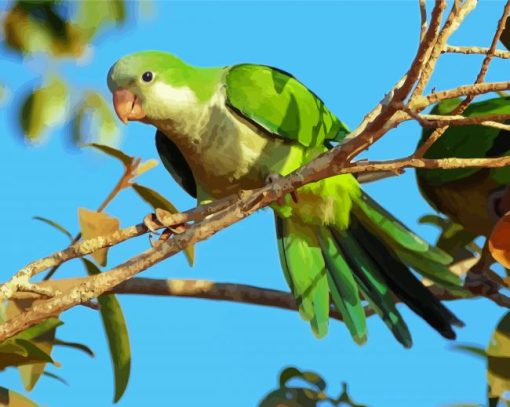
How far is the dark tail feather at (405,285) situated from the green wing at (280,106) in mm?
252

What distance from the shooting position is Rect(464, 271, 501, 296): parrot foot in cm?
201

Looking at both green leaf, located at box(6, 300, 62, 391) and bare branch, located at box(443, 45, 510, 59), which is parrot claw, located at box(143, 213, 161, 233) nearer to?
green leaf, located at box(6, 300, 62, 391)

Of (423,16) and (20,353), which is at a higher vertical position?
(423,16)

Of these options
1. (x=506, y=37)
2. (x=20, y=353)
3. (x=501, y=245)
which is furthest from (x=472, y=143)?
(x=20, y=353)

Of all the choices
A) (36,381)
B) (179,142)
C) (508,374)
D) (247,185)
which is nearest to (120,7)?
(179,142)

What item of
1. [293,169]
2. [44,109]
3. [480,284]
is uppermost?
[44,109]

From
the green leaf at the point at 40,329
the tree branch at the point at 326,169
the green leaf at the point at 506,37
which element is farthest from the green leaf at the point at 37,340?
the green leaf at the point at 506,37

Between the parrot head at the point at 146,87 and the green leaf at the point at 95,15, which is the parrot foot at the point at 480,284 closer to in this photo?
the parrot head at the point at 146,87

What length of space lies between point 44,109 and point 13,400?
0.78 metres

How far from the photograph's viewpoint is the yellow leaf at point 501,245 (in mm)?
1513

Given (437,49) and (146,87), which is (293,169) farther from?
(437,49)

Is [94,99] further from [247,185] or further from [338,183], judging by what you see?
[338,183]

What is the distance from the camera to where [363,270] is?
6.48 feet

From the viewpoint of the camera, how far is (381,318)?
6.28ft
